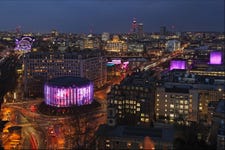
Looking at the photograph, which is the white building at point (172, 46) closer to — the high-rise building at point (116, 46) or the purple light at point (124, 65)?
the high-rise building at point (116, 46)

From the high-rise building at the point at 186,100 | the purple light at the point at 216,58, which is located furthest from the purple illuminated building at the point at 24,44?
the high-rise building at the point at 186,100

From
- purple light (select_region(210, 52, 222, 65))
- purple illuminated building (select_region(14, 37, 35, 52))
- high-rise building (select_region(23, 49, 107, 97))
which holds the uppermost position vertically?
purple illuminated building (select_region(14, 37, 35, 52))

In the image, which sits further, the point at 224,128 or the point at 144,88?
the point at 144,88

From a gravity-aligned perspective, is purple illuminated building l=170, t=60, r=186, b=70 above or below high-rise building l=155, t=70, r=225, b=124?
above

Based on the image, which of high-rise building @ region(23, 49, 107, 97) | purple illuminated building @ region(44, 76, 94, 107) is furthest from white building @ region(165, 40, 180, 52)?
purple illuminated building @ region(44, 76, 94, 107)

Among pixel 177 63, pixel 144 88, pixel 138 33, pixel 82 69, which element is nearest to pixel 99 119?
pixel 144 88

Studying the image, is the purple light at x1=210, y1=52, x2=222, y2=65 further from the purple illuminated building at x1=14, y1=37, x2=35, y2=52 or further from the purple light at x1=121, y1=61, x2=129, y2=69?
the purple illuminated building at x1=14, y1=37, x2=35, y2=52

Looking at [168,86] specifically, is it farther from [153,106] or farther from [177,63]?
[177,63]

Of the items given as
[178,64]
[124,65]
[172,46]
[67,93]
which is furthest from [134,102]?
[172,46]
